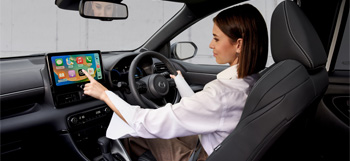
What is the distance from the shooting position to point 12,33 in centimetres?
693

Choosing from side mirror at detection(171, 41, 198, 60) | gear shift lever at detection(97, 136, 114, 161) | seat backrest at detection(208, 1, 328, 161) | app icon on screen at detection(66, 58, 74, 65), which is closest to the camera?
seat backrest at detection(208, 1, 328, 161)

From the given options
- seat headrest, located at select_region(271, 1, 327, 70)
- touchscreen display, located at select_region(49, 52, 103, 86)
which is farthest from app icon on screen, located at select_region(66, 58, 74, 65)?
seat headrest, located at select_region(271, 1, 327, 70)

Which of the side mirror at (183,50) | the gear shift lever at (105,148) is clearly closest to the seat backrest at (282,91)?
the gear shift lever at (105,148)

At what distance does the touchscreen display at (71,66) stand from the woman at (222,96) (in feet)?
1.84

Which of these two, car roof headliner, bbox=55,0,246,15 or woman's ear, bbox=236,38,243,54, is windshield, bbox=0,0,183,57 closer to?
car roof headliner, bbox=55,0,246,15

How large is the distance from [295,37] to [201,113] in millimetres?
503

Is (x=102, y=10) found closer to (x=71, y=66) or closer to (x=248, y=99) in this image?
(x=71, y=66)

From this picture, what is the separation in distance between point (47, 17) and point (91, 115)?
19.9 feet

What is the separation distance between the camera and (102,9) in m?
2.19

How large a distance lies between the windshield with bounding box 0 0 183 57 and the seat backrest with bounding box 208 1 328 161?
514 centimetres

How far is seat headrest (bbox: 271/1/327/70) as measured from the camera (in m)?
1.19

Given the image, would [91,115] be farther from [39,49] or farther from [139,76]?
[39,49]

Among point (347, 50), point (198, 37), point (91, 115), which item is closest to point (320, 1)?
point (347, 50)

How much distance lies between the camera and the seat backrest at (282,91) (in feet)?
3.63
